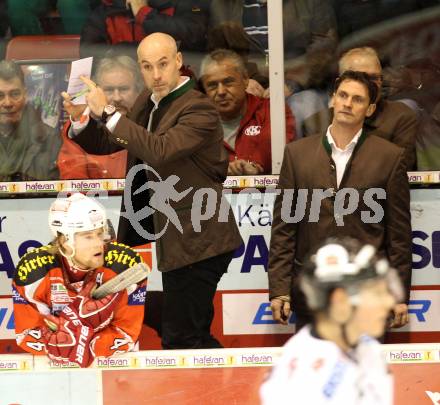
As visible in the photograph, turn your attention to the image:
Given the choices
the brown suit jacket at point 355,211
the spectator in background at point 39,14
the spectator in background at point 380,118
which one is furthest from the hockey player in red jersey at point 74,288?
the spectator in background at point 39,14

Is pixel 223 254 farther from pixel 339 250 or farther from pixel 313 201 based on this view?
pixel 339 250

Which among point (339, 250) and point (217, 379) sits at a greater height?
point (339, 250)

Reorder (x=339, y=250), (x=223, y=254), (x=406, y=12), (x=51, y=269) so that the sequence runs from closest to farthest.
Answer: (x=339, y=250), (x=51, y=269), (x=223, y=254), (x=406, y=12)

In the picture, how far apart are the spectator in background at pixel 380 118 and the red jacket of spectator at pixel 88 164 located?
1.10m

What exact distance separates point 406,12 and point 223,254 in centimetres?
175

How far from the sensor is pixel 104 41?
6.53 m

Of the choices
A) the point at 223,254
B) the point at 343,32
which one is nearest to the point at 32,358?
the point at 223,254

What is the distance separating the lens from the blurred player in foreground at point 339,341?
3326mm

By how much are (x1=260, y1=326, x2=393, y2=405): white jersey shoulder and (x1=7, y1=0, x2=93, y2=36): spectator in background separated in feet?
11.5

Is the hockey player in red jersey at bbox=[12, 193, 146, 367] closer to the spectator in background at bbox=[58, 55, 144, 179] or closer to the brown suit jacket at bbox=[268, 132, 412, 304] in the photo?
the brown suit jacket at bbox=[268, 132, 412, 304]

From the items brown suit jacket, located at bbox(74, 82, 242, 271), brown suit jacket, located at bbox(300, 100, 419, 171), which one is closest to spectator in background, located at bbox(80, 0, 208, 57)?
brown suit jacket, located at bbox(74, 82, 242, 271)

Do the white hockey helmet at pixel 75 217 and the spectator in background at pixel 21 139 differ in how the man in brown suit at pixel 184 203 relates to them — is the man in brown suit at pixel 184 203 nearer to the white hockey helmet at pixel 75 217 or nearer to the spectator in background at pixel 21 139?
the white hockey helmet at pixel 75 217

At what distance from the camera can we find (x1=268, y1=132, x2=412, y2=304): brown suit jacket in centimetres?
547

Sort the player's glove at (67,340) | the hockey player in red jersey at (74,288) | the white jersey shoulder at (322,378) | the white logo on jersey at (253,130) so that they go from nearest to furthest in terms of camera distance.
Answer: the white jersey shoulder at (322,378), the player's glove at (67,340), the hockey player in red jersey at (74,288), the white logo on jersey at (253,130)
